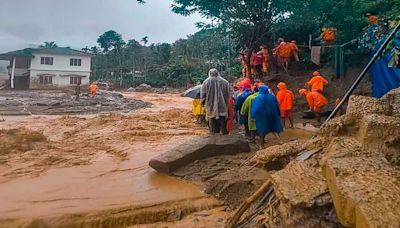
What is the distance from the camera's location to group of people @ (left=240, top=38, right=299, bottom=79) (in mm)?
15125

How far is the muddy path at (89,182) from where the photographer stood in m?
4.59

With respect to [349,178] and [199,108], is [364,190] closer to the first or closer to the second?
[349,178]

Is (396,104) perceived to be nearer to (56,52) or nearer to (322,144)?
(322,144)

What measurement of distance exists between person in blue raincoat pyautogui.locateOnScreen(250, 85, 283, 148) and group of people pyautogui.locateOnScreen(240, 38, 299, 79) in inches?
311

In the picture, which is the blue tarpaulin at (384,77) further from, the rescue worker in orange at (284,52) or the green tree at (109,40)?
the green tree at (109,40)

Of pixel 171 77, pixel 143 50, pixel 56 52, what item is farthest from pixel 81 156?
pixel 143 50

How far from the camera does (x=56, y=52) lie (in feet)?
135

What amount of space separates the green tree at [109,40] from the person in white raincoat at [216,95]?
47.5 meters

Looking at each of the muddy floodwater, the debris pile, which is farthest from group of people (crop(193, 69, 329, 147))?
the debris pile

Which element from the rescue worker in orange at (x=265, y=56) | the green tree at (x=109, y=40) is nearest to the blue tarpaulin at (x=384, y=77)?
the rescue worker in orange at (x=265, y=56)

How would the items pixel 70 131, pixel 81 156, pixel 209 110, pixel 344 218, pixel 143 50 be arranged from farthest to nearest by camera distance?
pixel 143 50
pixel 70 131
pixel 209 110
pixel 81 156
pixel 344 218

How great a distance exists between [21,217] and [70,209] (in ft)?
1.86

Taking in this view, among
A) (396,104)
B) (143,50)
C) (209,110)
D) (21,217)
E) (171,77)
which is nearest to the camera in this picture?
(21,217)

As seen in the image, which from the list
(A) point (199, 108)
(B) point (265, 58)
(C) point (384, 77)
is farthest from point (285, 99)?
(B) point (265, 58)
